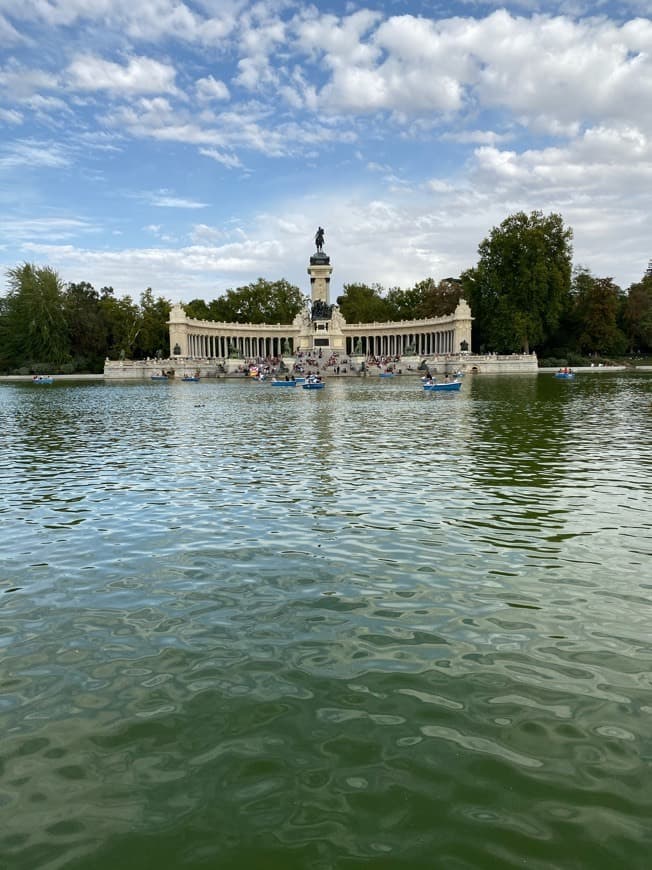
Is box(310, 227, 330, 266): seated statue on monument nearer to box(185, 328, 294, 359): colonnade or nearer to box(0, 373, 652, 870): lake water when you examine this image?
box(185, 328, 294, 359): colonnade

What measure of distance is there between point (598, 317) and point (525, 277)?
538 inches

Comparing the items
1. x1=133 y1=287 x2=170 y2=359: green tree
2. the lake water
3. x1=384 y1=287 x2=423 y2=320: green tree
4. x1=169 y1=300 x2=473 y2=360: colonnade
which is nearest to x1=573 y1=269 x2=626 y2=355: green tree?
x1=169 y1=300 x2=473 y2=360: colonnade

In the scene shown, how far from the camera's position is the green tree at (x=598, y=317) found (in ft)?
302

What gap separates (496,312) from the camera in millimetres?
92750

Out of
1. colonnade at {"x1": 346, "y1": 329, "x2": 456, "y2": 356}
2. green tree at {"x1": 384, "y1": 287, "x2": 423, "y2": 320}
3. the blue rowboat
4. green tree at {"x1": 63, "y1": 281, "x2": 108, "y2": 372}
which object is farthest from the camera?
green tree at {"x1": 384, "y1": 287, "x2": 423, "y2": 320}

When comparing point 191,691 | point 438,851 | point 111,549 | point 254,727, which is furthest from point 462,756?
point 111,549

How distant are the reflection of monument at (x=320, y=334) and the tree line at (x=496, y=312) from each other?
20.7ft

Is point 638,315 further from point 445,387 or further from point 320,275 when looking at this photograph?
point 445,387

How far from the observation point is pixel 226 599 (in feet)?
25.9

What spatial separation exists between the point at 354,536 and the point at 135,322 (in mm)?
102555

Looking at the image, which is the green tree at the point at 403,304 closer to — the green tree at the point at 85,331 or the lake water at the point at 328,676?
the green tree at the point at 85,331

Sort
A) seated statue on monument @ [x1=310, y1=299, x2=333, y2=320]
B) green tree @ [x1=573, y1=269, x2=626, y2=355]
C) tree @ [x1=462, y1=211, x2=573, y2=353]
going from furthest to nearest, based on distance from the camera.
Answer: seated statue on monument @ [x1=310, y1=299, x2=333, y2=320]
green tree @ [x1=573, y1=269, x2=626, y2=355]
tree @ [x1=462, y1=211, x2=573, y2=353]

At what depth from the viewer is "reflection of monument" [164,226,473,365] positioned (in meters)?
98.1

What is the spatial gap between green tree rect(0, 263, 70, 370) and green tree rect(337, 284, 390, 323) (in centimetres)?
5388
